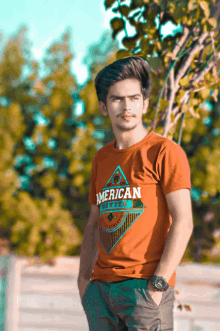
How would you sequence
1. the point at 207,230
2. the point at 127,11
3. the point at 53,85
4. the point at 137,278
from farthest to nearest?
the point at 53,85, the point at 207,230, the point at 127,11, the point at 137,278

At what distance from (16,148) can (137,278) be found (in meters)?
5.08

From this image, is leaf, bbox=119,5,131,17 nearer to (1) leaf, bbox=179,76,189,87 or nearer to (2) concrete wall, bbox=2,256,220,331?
(1) leaf, bbox=179,76,189,87

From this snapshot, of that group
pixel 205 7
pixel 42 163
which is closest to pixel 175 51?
pixel 205 7

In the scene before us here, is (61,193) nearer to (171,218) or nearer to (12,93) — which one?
(12,93)

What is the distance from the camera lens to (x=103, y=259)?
4.45 ft

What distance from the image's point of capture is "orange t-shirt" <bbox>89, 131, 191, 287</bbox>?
50.3 inches

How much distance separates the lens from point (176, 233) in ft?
4.11

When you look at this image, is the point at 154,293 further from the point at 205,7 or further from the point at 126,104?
the point at 205,7

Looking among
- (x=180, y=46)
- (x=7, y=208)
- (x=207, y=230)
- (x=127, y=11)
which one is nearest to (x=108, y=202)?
(x=180, y=46)

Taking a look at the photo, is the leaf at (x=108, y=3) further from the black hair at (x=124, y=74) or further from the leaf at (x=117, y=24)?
the black hair at (x=124, y=74)

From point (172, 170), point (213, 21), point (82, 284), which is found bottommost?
point (82, 284)

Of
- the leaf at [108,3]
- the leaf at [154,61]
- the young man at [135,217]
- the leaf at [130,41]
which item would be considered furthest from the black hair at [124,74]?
the leaf at [108,3]

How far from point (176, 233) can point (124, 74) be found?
589 mm

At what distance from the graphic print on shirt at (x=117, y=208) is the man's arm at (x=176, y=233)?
11cm
